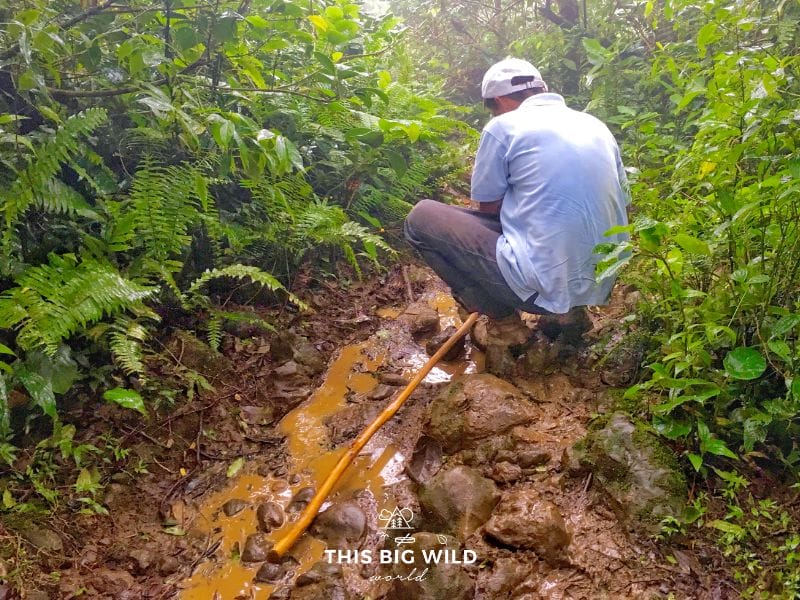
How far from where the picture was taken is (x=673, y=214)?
10.8 ft

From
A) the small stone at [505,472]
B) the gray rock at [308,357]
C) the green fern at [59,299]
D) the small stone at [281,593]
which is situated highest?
the green fern at [59,299]

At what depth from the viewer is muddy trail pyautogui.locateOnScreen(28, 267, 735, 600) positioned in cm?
229

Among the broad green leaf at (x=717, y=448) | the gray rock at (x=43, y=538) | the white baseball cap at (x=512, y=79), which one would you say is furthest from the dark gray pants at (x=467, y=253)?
the gray rock at (x=43, y=538)

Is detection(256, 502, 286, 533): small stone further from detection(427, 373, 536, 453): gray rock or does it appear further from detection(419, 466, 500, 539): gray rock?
detection(427, 373, 536, 453): gray rock

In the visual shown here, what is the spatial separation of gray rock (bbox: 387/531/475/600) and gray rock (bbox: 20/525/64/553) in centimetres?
164

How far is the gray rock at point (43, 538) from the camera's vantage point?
242cm

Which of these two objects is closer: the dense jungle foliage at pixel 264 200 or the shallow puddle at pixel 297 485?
the dense jungle foliage at pixel 264 200

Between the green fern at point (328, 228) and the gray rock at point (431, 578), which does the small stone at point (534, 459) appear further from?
the green fern at point (328, 228)

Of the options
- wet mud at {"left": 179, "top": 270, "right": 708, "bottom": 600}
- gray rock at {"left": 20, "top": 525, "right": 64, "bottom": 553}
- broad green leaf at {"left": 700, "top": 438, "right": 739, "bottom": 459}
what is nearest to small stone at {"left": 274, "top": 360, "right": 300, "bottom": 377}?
wet mud at {"left": 179, "top": 270, "right": 708, "bottom": 600}

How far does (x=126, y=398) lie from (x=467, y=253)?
235 centimetres

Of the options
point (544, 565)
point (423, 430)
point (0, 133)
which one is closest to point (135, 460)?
point (423, 430)

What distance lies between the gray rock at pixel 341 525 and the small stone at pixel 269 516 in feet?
0.70

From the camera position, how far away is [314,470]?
3152 mm

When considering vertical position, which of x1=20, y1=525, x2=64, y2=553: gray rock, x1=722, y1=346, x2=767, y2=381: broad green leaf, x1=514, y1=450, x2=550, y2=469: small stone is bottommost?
x1=514, y1=450, x2=550, y2=469: small stone
